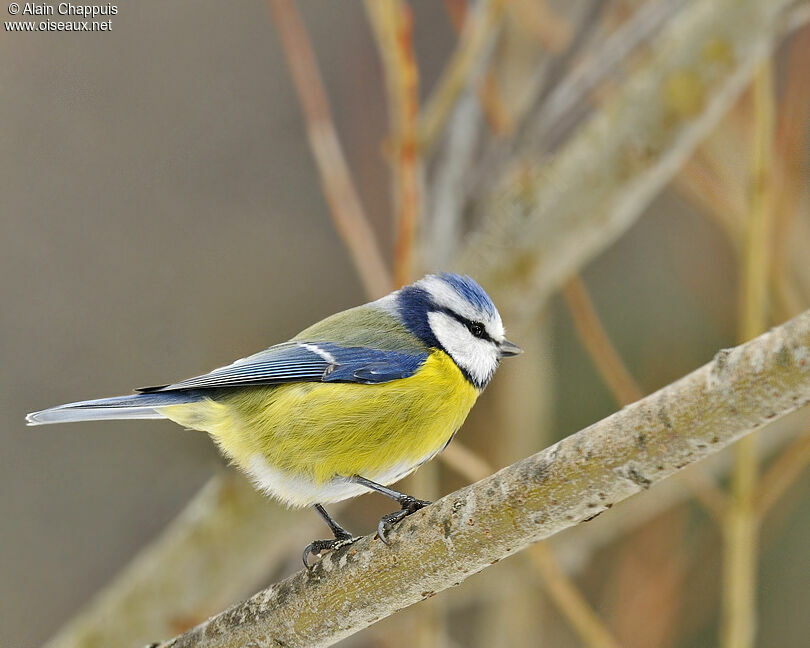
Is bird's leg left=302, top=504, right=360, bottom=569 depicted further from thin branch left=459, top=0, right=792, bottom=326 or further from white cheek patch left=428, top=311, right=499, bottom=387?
thin branch left=459, top=0, right=792, bottom=326

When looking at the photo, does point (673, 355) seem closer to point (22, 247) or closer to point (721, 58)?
point (721, 58)

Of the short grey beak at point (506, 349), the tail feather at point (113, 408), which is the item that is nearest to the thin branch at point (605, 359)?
the short grey beak at point (506, 349)

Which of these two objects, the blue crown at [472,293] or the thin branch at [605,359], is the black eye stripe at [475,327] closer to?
the blue crown at [472,293]

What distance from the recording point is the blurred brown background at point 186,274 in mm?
3062

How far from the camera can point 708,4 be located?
6.35 ft

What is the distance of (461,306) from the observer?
177 cm

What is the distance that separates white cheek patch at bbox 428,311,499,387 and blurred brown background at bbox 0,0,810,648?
98cm

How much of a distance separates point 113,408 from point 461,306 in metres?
0.66

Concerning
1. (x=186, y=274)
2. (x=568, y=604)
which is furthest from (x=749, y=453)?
(x=186, y=274)

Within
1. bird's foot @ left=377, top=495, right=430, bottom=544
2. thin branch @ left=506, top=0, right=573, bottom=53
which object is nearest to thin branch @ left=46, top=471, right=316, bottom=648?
bird's foot @ left=377, top=495, right=430, bottom=544

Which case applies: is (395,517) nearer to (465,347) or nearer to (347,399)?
(347,399)

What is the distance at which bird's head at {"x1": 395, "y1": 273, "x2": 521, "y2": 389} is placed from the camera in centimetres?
175

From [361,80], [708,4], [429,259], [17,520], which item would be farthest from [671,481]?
[17,520]

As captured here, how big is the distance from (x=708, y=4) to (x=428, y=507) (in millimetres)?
1277
